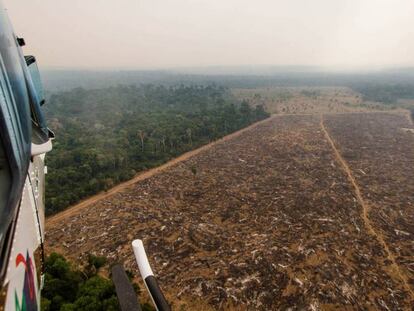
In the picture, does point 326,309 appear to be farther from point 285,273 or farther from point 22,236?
point 22,236

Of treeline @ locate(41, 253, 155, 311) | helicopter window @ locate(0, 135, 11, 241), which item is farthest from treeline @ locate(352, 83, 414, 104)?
helicopter window @ locate(0, 135, 11, 241)

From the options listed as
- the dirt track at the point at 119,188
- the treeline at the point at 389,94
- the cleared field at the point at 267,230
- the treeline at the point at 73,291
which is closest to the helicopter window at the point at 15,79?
the treeline at the point at 73,291

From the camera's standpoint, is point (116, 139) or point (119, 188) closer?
point (119, 188)

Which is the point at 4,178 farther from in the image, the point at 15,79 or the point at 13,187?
the point at 15,79

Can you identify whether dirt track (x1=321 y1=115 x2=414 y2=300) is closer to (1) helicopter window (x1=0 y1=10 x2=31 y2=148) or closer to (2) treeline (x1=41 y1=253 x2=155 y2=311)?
(2) treeline (x1=41 y1=253 x2=155 y2=311)

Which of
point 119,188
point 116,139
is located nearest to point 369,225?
point 119,188
